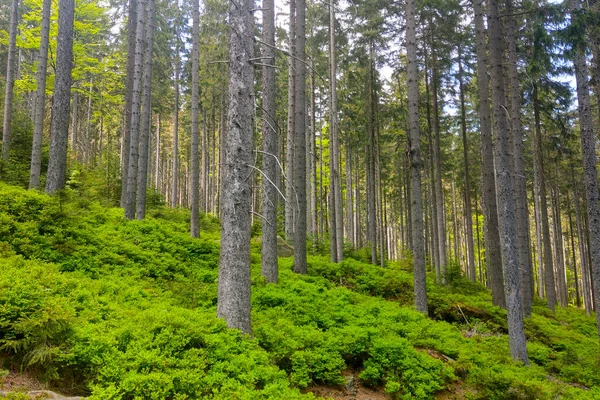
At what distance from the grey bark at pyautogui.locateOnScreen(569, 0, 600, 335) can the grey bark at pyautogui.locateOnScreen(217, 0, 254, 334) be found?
853 centimetres

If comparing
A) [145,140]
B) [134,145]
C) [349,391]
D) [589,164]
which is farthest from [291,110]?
[349,391]

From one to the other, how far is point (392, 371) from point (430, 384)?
652mm

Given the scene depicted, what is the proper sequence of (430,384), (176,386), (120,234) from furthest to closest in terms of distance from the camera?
(120,234), (430,384), (176,386)

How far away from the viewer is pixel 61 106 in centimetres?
1060

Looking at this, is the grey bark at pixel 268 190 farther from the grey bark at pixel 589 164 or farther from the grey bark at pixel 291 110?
the grey bark at pixel 589 164

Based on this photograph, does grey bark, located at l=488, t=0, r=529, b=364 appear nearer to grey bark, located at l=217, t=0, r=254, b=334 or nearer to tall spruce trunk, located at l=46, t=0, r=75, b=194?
grey bark, located at l=217, t=0, r=254, b=334

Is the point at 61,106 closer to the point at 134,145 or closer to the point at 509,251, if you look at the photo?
the point at 134,145

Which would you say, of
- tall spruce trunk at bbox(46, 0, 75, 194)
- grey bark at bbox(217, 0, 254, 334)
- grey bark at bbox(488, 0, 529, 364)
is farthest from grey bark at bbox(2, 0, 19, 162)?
grey bark at bbox(488, 0, 529, 364)

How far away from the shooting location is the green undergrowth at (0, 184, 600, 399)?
180 inches

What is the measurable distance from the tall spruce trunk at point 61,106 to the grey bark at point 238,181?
7.02 meters

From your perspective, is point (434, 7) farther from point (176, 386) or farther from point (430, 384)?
point (176, 386)

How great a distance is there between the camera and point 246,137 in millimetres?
6191

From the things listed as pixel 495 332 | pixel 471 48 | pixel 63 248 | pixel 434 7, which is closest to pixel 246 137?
pixel 63 248

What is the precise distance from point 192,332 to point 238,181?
2380mm
